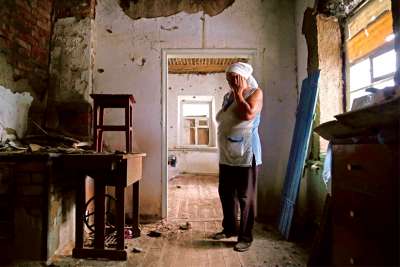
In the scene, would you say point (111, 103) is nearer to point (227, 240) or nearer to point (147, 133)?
point (147, 133)

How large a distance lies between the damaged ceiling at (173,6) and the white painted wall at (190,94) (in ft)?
13.6

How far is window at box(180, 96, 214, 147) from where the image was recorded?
290 inches

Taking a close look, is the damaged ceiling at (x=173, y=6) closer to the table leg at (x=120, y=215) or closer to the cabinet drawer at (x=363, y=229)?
the table leg at (x=120, y=215)

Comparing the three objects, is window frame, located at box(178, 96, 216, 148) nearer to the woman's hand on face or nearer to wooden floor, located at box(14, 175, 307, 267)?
wooden floor, located at box(14, 175, 307, 267)

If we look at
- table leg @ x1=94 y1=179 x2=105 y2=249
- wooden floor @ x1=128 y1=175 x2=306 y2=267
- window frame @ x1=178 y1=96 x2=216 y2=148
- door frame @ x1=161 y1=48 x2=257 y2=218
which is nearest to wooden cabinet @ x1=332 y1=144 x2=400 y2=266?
wooden floor @ x1=128 y1=175 x2=306 y2=267

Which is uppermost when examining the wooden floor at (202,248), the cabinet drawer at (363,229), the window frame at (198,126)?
the window frame at (198,126)

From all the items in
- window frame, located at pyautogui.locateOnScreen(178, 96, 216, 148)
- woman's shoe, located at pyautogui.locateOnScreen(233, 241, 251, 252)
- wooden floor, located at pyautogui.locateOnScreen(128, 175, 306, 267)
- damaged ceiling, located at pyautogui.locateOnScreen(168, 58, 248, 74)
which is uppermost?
damaged ceiling, located at pyautogui.locateOnScreen(168, 58, 248, 74)

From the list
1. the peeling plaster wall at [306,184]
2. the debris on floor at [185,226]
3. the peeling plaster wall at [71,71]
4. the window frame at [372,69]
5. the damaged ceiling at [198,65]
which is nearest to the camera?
the window frame at [372,69]

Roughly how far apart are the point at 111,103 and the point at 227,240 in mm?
1549

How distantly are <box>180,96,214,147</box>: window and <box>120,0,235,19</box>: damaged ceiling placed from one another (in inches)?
170

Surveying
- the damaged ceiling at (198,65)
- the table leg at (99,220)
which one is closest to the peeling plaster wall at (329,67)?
the table leg at (99,220)

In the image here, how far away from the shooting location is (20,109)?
2555mm

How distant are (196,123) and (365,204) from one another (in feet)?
21.0

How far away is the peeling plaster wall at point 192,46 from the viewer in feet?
9.72
